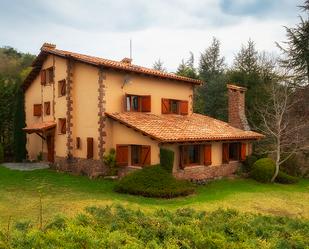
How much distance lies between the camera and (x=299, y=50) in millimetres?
31844

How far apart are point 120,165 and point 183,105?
8328 millimetres

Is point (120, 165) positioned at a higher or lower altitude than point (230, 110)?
lower

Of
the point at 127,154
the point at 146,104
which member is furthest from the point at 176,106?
the point at 127,154

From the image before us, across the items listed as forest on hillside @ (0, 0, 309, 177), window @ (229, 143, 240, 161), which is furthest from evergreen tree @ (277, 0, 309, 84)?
window @ (229, 143, 240, 161)

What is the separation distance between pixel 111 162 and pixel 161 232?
14642 millimetres

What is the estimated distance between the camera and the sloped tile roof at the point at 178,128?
2009 cm

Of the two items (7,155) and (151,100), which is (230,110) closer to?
(151,100)

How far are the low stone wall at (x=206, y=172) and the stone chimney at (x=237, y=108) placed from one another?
3358mm

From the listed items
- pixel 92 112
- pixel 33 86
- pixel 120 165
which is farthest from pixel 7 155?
pixel 120 165

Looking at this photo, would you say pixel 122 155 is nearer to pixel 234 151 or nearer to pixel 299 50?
pixel 234 151

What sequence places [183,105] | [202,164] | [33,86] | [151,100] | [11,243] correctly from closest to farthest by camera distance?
1. [11,243]
2. [202,164]
3. [151,100]
4. [183,105]
5. [33,86]

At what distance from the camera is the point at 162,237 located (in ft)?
24.7

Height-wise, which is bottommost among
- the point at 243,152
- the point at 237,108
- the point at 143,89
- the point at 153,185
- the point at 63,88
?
the point at 153,185

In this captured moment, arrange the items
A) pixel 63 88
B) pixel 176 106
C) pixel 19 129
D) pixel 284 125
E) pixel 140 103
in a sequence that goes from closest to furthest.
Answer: pixel 140 103
pixel 284 125
pixel 63 88
pixel 176 106
pixel 19 129
